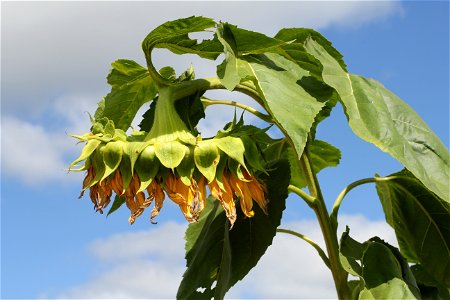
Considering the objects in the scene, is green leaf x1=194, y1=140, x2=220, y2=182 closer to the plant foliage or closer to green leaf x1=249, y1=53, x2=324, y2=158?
the plant foliage

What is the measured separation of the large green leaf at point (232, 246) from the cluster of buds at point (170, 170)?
1.43 feet

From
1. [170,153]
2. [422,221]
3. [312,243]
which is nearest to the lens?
[170,153]

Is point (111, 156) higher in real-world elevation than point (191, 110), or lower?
lower

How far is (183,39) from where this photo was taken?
94.8 inches

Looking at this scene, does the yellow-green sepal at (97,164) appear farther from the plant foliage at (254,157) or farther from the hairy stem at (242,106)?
the hairy stem at (242,106)

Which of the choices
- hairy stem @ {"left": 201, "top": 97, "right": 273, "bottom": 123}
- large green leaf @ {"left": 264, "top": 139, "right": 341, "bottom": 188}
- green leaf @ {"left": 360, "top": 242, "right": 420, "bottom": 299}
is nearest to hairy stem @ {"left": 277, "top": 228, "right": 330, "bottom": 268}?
green leaf @ {"left": 360, "top": 242, "right": 420, "bottom": 299}

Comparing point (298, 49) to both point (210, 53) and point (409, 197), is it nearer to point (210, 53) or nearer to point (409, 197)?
point (210, 53)

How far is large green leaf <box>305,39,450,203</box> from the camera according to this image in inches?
87.9

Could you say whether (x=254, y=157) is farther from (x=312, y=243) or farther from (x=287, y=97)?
(x=312, y=243)

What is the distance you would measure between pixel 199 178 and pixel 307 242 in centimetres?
80

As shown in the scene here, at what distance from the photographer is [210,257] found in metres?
2.78

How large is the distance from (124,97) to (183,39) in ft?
1.46

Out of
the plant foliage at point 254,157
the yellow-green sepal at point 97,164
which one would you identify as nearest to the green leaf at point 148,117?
the plant foliage at point 254,157

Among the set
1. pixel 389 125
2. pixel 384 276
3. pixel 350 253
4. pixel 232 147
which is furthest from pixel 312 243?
pixel 232 147
